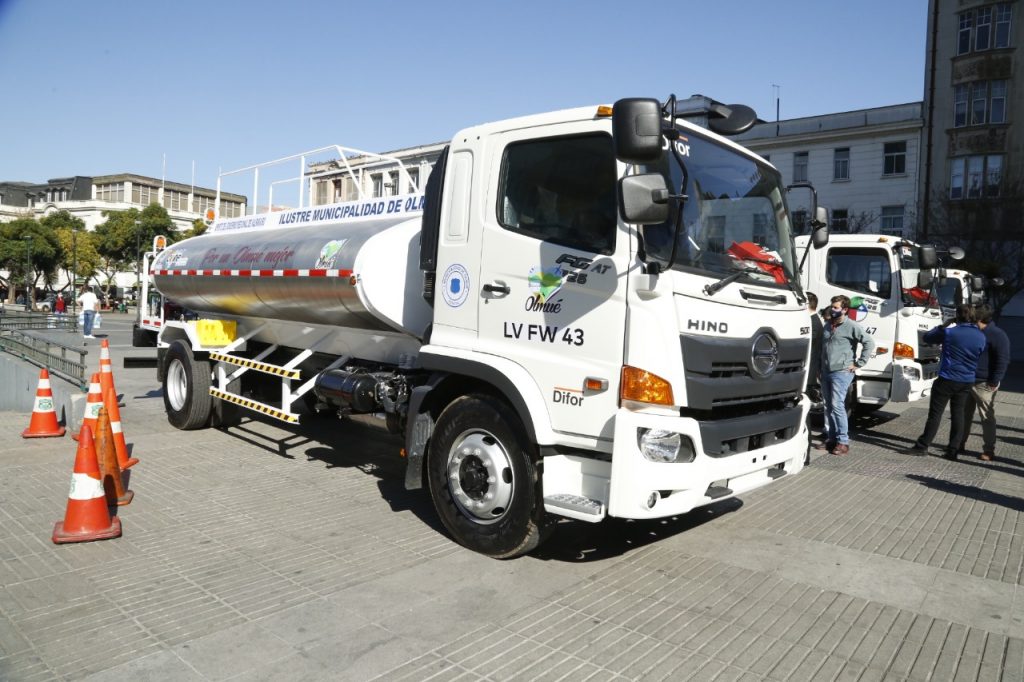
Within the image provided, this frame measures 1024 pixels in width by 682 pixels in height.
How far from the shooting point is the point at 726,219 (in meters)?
4.72

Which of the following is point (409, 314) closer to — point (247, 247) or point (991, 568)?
point (247, 247)

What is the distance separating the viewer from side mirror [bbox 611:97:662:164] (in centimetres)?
380

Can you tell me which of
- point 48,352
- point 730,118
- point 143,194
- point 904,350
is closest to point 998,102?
point 904,350

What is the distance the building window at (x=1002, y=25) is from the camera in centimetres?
2984

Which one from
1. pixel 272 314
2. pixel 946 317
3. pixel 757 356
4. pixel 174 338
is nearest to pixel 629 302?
pixel 757 356

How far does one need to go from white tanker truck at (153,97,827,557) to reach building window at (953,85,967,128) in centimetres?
3082

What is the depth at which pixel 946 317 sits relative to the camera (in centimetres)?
1175

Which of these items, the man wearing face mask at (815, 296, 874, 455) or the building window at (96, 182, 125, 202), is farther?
the building window at (96, 182, 125, 202)

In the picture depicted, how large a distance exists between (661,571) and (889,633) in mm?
1325

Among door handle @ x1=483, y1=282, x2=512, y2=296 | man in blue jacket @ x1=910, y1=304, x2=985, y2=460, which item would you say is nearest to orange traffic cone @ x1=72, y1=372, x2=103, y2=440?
door handle @ x1=483, y1=282, x2=512, y2=296

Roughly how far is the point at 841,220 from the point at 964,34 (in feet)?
28.1

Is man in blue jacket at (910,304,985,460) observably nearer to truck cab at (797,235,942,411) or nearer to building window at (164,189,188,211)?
truck cab at (797,235,942,411)

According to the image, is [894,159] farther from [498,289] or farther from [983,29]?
[498,289]

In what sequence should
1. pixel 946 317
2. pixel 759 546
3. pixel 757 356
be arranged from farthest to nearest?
pixel 946 317, pixel 759 546, pixel 757 356
